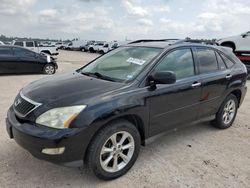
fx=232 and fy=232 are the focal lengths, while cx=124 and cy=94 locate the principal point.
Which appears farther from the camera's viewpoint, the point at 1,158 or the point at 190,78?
the point at 190,78

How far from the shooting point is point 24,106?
2.70 metres

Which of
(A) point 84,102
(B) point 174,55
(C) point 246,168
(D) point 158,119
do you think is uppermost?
(B) point 174,55

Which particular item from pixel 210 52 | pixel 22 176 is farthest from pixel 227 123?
pixel 22 176

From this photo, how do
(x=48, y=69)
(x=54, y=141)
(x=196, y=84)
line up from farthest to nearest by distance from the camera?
(x=48, y=69) → (x=196, y=84) → (x=54, y=141)

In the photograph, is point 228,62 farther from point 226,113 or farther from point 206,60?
point 226,113

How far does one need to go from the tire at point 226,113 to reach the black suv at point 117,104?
0.27 m

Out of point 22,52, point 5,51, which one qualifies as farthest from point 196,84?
point 5,51

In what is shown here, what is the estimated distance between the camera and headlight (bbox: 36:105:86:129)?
93.1 inches

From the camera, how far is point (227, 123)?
4465mm

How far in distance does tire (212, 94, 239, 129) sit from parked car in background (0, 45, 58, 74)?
28.6 ft

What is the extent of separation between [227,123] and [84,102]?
3.16 m

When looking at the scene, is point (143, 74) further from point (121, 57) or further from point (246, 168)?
point (246, 168)

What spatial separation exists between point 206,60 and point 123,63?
147 centimetres

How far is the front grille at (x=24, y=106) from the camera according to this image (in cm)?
258
